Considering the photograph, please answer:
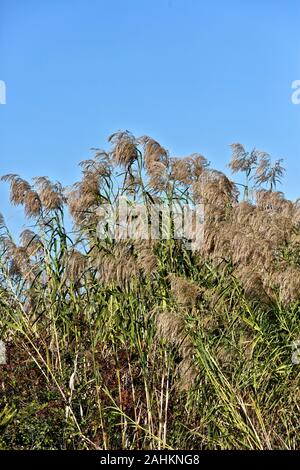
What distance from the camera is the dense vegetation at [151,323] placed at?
5.93 m

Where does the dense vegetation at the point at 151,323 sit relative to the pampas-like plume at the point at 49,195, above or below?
below

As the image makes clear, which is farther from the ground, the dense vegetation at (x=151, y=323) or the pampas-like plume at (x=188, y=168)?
the pampas-like plume at (x=188, y=168)

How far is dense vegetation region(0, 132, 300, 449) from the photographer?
593 centimetres

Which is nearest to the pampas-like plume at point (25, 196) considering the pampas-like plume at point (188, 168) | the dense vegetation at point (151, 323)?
the dense vegetation at point (151, 323)

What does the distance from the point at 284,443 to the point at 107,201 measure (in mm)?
2191

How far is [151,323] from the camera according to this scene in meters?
6.34

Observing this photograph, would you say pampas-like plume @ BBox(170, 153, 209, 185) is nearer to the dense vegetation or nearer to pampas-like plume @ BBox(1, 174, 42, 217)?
the dense vegetation

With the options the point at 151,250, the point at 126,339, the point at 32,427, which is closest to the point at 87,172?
the point at 151,250

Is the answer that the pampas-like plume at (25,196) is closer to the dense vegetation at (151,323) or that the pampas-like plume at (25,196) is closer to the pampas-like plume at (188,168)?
the dense vegetation at (151,323)

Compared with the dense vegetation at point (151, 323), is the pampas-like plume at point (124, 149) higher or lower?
higher

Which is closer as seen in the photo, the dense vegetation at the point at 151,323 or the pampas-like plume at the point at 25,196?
the dense vegetation at the point at 151,323

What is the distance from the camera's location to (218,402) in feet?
19.9

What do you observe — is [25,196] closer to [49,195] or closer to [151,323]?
[49,195]

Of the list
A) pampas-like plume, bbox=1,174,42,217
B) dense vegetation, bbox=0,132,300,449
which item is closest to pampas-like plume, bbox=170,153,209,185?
dense vegetation, bbox=0,132,300,449
